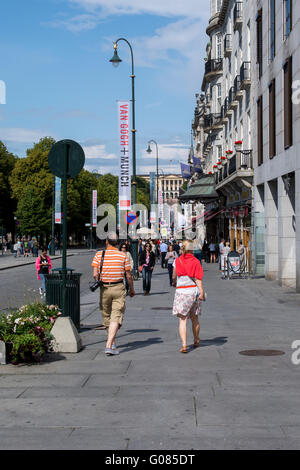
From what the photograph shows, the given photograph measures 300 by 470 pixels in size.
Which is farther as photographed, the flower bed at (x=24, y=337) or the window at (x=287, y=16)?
the window at (x=287, y=16)

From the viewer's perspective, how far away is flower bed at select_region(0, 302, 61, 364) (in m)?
8.84

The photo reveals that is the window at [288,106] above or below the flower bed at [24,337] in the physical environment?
above

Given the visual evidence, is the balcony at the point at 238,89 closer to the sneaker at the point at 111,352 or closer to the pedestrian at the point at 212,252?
the pedestrian at the point at 212,252

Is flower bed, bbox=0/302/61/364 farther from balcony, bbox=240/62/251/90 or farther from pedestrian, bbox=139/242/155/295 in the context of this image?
balcony, bbox=240/62/251/90

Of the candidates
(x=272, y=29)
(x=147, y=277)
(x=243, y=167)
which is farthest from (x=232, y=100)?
(x=147, y=277)

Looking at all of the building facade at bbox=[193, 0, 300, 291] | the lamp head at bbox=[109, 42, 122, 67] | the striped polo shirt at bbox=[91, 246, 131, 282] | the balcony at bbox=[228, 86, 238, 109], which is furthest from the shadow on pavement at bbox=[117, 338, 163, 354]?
the balcony at bbox=[228, 86, 238, 109]

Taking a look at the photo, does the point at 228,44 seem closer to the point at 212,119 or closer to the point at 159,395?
the point at 212,119

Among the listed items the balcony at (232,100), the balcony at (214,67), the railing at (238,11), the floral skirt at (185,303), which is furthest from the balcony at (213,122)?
the floral skirt at (185,303)

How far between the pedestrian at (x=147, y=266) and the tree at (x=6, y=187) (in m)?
61.3

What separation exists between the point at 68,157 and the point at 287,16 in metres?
13.9

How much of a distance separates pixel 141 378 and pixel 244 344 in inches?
116

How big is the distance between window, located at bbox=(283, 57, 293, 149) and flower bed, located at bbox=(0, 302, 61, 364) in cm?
1397

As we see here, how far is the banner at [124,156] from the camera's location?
2830 cm

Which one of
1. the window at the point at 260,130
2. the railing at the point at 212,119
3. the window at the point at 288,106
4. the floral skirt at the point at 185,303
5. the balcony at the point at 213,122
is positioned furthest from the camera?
the railing at the point at 212,119
